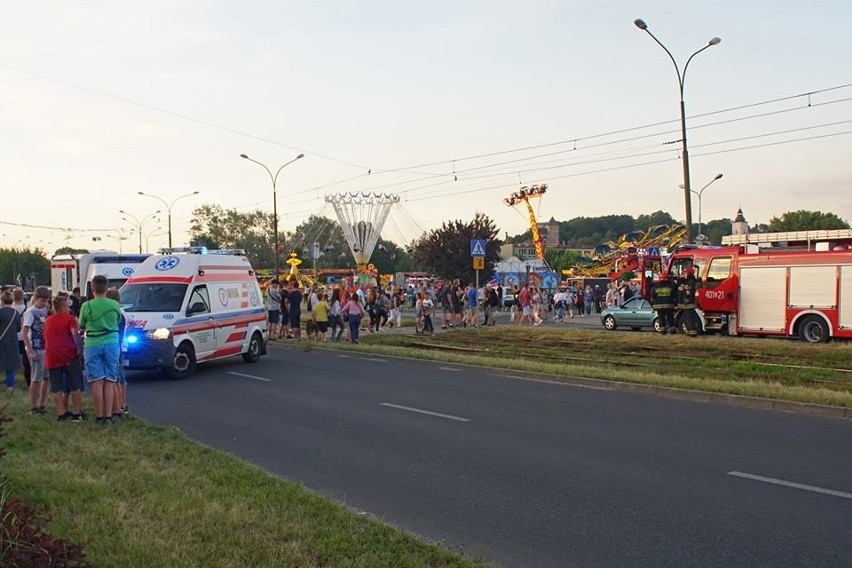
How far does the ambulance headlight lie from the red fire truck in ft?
56.4

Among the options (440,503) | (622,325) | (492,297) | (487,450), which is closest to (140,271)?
(487,450)

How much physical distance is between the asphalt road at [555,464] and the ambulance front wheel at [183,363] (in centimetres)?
121

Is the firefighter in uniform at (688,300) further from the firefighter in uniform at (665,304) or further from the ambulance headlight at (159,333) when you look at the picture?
the ambulance headlight at (159,333)

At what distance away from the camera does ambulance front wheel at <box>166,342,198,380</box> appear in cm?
1630

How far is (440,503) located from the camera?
7.02m

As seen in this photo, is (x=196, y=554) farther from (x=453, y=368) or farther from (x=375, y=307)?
(x=375, y=307)

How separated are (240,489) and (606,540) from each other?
303 centimetres

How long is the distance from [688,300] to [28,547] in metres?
23.8

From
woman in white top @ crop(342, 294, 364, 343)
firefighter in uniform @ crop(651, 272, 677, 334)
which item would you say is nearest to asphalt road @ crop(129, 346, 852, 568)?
woman in white top @ crop(342, 294, 364, 343)

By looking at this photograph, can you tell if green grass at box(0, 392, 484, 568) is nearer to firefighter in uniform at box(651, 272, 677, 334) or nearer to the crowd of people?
the crowd of people

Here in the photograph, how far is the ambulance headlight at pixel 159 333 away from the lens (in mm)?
15922

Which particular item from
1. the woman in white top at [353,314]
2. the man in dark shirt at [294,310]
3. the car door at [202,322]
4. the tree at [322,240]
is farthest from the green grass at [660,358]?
the tree at [322,240]

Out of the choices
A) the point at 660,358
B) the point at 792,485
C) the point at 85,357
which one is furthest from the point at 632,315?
the point at 85,357

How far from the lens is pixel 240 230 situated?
12438cm
